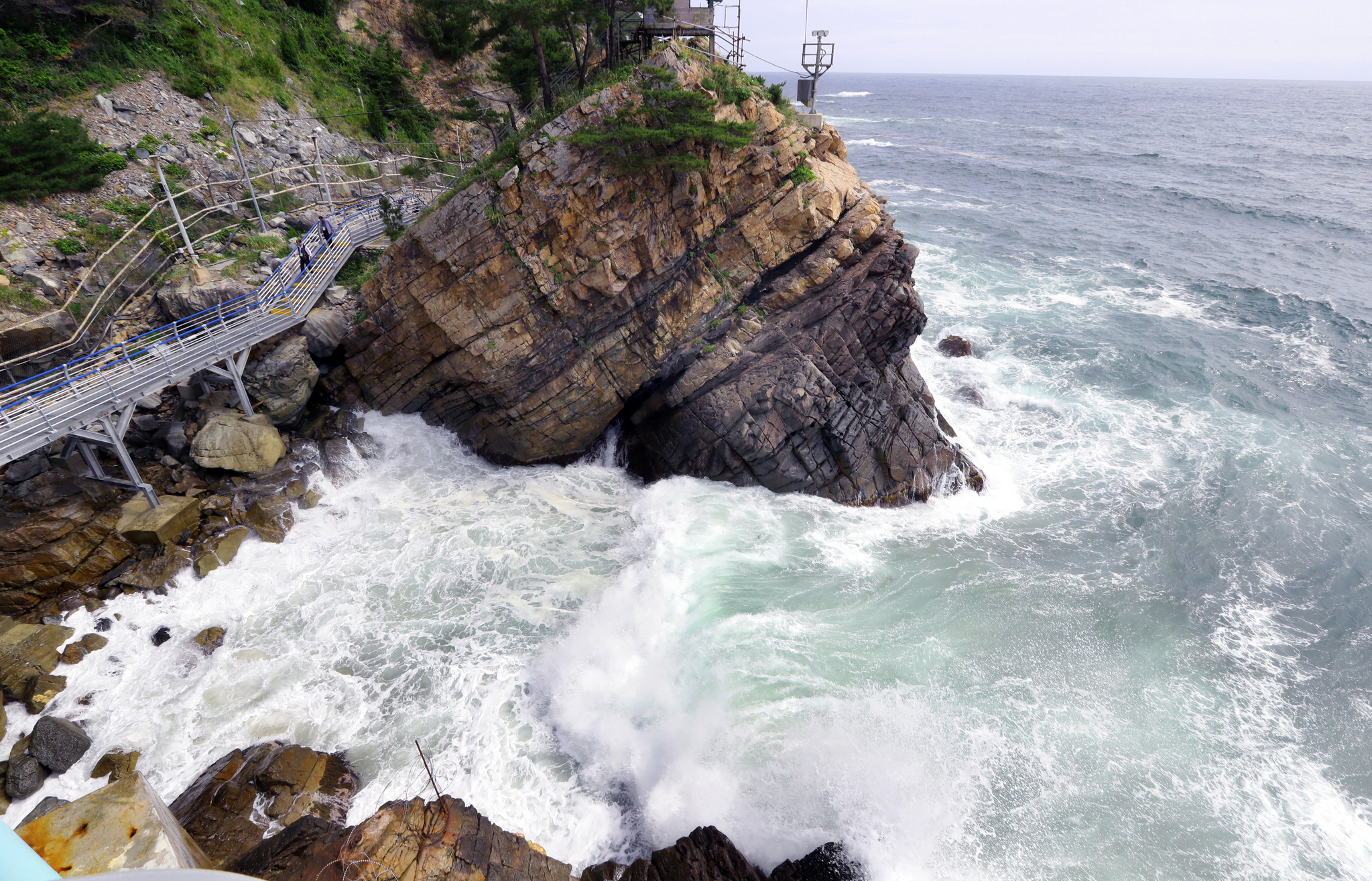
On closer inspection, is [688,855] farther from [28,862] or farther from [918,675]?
[28,862]

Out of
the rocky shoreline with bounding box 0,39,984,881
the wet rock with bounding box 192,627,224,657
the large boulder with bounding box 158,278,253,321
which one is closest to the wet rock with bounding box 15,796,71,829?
the wet rock with bounding box 192,627,224,657

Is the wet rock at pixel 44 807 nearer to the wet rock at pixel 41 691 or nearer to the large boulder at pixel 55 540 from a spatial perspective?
the wet rock at pixel 41 691

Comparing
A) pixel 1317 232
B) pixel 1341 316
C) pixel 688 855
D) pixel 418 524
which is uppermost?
pixel 1317 232

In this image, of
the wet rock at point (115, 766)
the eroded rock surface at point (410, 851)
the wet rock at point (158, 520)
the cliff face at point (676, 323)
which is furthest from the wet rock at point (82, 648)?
the cliff face at point (676, 323)

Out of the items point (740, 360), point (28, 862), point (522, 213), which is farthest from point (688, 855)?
point (522, 213)

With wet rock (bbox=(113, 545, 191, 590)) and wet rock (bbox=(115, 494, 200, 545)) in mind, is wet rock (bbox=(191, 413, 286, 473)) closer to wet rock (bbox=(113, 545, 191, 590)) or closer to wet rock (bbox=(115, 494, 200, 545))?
wet rock (bbox=(115, 494, 200, 545))

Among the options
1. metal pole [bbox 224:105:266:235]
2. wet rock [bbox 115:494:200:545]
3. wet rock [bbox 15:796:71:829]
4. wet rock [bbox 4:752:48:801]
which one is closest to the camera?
wet rock [bbox 15:796:71:829]

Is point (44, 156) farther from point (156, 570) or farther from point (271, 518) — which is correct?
point (156, 570)
